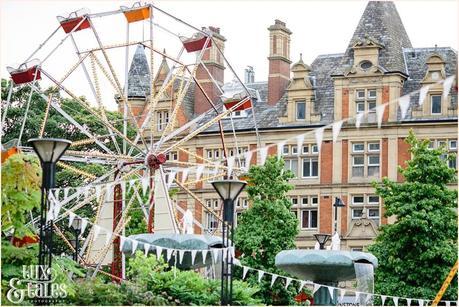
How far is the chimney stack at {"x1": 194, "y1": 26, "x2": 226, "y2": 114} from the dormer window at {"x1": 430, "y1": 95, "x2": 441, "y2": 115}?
35.0 ft

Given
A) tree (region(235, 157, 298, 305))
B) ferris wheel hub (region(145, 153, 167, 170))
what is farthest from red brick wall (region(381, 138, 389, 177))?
ferris wheel hub (region(145, 153, 167, 170))

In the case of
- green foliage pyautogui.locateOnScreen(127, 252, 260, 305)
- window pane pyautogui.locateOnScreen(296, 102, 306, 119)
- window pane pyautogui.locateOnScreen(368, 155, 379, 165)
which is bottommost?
green foliage pyautogui.locateOnScreen(127, 252, 260, 305)

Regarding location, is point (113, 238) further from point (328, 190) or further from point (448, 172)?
point (328, 190)

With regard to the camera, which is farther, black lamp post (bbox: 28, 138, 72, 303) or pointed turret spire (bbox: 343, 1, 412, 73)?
pointed turret spire (bbox: 343, 1, 412, 73)

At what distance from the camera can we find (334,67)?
6544cm

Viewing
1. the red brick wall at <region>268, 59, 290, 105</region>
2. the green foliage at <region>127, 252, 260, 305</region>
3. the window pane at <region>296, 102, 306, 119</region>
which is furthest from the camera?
the red brick wall at <region>268, 59, 290, 105</region>

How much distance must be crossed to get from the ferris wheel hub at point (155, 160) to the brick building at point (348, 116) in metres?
19.6

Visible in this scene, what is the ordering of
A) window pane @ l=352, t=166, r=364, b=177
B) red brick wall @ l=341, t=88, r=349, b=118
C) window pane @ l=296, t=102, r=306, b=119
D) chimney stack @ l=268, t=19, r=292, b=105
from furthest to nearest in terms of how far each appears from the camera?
1. chimney stack @ l=268, t=19, r=292, b=105
2. window pane @ l=296, t=102, r=306, b=119
3. window pane @ l=352, t=166, r=364, b=177
4. red brick wall @ l=341, t=88, r=349, b=118

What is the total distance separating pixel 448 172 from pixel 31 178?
22.7m

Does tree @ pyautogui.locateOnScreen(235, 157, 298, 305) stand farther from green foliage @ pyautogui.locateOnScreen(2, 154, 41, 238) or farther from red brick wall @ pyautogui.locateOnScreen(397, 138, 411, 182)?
green foliage @ pyautogui.locateOnScreen(2, 154, 41, 238)

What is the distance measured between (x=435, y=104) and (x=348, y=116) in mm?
3963

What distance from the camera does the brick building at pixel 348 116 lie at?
202 ft

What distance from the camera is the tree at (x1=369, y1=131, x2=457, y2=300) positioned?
47.1 meters

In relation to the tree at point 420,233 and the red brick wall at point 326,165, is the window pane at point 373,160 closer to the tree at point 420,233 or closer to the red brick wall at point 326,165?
the red brick wall at point 326,165
